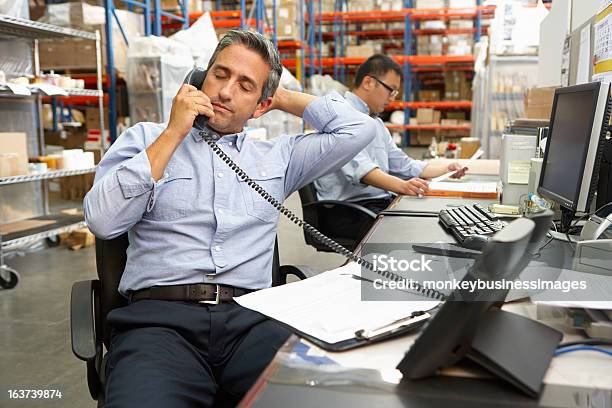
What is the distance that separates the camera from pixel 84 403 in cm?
204

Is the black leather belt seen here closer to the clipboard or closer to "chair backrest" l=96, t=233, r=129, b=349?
"chair backrest" l=96, t=233, r=129, b=349

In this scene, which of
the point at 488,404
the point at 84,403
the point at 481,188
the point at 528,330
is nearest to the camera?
the point at 488,404

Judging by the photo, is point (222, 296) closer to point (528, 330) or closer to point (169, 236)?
point (169, 236)

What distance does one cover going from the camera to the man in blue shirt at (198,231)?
1.12m

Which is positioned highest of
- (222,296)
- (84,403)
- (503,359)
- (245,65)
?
(245,65)

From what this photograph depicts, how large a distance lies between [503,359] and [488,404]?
75mm

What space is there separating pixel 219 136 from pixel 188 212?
24 cm

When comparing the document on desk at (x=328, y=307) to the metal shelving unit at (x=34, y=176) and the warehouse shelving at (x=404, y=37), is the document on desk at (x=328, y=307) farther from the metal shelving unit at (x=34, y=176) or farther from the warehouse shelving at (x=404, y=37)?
the warehouse shelving at (x=404, y=37)

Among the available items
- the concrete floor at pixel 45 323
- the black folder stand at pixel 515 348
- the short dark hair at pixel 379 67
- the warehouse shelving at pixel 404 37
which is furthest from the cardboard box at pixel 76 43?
the warehouse shelving at pixel 404 37

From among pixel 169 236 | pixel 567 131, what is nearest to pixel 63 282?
pixel 169 236

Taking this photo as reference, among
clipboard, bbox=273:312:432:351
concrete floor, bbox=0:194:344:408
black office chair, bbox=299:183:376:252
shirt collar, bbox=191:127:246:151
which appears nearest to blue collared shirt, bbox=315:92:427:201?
black office chair, bbox=299:183:376:252

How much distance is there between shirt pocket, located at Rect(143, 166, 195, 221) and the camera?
135 centimetres

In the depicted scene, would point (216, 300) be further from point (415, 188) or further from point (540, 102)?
point (540, 102)

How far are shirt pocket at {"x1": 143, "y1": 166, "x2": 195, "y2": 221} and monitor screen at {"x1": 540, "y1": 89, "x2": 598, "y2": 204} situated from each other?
0.90 metres
